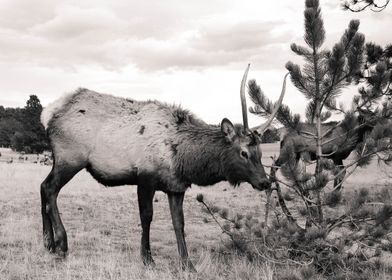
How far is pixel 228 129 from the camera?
22.0 ft

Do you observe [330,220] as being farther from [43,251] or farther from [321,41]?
[43,251]

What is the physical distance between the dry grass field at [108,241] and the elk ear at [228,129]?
1332 mm

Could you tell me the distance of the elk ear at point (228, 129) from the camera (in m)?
6.63

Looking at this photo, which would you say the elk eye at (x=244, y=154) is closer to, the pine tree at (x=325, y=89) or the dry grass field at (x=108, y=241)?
the pine tree at (x=325, y=89)

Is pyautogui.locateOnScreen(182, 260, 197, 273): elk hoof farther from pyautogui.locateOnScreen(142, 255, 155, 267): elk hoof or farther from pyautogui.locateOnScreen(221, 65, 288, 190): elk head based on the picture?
pyautogui.locateOnScreen(221, 65, 288, 190): elk head

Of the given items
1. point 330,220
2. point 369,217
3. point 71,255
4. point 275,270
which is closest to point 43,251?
point 71,255

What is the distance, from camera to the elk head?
247 inches

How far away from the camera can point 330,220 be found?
5.93m

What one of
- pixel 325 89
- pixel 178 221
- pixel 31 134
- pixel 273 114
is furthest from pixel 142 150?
pixel 31 134

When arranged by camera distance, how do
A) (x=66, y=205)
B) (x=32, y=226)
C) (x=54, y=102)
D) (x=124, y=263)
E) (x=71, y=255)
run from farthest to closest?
(x=66, y=205) → (x=32, y=226) → (x=54, y=102) → (x=71, y=255) → (x=124, y=263)

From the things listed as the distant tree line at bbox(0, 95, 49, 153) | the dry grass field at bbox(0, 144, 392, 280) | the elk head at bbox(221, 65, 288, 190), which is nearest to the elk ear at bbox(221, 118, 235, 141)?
the elk head at bbox(221, 65, 288, 190)

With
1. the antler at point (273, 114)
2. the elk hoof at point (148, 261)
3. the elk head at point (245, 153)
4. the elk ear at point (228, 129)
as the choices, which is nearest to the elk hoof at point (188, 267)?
the elk hoof at point (148, 261)

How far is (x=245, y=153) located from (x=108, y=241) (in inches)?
114

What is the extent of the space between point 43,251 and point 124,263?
4.56 feet
